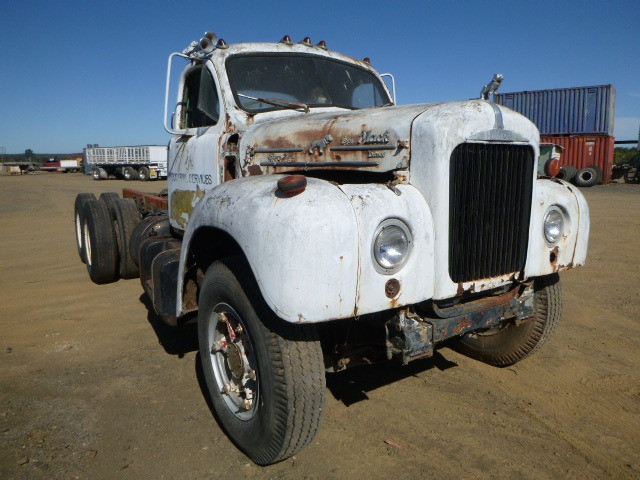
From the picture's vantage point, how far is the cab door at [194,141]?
142 inches

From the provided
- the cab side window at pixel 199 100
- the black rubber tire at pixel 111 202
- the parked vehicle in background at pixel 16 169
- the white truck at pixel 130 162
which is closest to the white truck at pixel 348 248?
the cab side window at pixel 199 100

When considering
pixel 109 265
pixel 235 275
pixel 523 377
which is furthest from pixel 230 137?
pixel 109 265

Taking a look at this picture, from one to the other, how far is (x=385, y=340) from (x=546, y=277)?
1.35m

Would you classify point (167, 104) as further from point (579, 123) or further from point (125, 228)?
point (579, 123)

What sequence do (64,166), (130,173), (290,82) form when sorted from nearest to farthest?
(290,82) < (130,173) < (64,166)

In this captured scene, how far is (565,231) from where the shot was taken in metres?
2.84

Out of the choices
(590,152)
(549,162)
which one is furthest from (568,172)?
(549,162)

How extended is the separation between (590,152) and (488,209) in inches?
811

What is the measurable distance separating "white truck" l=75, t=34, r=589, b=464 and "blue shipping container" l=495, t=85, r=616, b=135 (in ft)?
69.2

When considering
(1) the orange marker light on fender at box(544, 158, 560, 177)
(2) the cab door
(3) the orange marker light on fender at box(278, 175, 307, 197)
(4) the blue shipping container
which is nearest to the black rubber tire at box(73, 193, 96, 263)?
(2) the cab door

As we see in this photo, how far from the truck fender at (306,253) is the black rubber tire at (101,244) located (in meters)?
3.95

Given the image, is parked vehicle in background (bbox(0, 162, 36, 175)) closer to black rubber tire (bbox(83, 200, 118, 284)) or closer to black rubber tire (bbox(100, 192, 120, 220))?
black rubber tire (bbox(100, 192, 120, 220))

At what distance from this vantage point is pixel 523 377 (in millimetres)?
3428

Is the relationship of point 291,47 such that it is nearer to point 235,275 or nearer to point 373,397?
point 235,275
